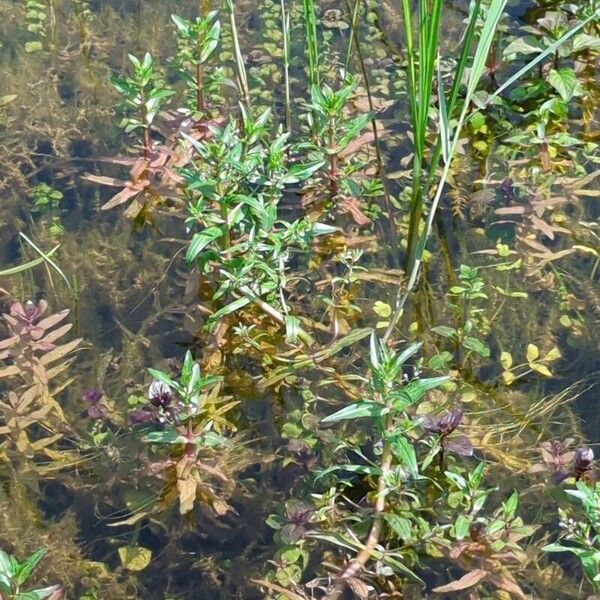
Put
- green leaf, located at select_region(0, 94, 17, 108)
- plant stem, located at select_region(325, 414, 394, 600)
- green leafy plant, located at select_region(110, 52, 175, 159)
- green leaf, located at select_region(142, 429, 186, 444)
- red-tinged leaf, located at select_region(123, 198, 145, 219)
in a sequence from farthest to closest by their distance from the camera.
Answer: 1. green leaf, located at select_region(0, 94, 17, 108)
2. red-tinged leaf, located at select_region(123, 198, 145, 219)
3. green leafy plant, located at select_region(110, 52, 175, 159)
4. green leaf, located at select_region(142, 429, 186, 444)
5. plant stem, located at select_region(325, 414, 394, 600)

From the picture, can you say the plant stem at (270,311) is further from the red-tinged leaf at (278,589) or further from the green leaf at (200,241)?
the red-tinged leaf at (278,589)

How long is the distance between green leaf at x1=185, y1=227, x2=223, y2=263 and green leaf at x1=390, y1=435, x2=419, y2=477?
1.02 meters

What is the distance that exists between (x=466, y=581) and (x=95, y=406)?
1492mm

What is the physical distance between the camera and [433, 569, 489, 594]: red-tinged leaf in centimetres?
298

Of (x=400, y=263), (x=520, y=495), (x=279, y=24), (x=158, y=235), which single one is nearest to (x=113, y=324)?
(x=158, y=235)

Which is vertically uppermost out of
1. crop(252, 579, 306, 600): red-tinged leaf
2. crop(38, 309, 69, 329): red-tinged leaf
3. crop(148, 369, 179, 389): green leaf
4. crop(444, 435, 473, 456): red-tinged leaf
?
crop(148, 369, 179, 389): green leaf

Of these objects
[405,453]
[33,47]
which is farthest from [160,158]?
[405,453]

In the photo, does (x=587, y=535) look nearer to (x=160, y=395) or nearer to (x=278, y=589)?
(x=278, y=589)

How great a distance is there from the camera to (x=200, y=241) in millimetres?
3479

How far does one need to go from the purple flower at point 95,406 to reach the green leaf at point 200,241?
0.62m

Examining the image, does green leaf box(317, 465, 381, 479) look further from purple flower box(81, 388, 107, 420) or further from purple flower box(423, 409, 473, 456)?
purple flower box(81, 388, 107, 420)

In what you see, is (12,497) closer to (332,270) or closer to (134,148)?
(332,270)

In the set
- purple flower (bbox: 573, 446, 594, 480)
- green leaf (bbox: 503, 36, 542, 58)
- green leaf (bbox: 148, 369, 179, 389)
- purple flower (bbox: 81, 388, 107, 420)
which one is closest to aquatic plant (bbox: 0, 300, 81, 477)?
purple flower (bbox: 81, 388, 107, 420)

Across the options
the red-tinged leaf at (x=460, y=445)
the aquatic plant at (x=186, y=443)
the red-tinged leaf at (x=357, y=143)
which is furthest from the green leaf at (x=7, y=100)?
the red-tinged leaf at (x=460, y=445)
